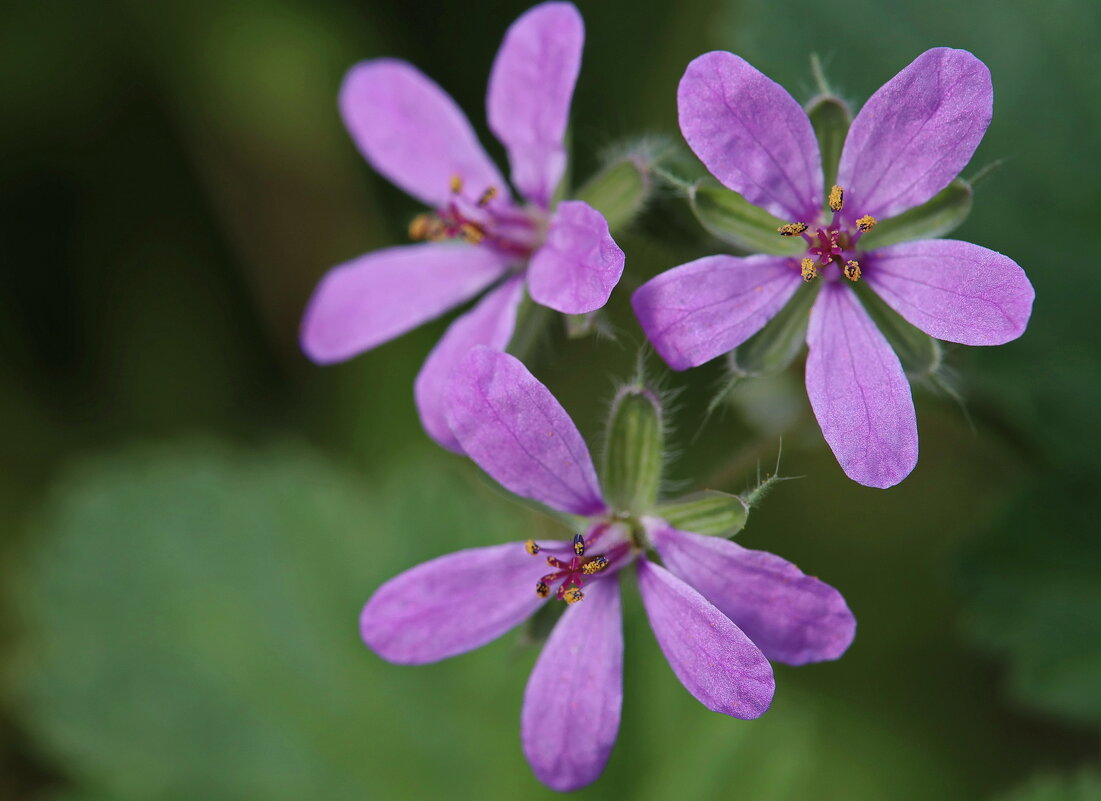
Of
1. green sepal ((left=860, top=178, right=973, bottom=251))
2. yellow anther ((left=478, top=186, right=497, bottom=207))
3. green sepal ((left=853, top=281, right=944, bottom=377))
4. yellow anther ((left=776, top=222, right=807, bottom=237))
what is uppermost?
yellow anther ((left=478, top=186, right=497, bottom=207))

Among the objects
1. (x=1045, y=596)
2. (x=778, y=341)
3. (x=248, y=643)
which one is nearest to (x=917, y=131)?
(x=778, y=341)

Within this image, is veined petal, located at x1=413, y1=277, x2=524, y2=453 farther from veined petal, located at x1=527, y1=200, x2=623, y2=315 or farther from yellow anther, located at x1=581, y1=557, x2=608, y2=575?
yellow anther, located at x1=581, y1=557, x2=608, y2=575

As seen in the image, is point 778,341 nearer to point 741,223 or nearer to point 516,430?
point 741,223

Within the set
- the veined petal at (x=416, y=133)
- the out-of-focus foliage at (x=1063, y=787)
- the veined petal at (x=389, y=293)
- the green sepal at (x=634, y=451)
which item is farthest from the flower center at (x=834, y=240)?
the out-of-focus foliage at (x=1063, y=787)

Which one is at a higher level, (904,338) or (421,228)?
(421,228)

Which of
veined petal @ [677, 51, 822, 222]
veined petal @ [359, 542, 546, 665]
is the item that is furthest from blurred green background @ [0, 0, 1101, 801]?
veined petal @ [677, 51, 822, 222]

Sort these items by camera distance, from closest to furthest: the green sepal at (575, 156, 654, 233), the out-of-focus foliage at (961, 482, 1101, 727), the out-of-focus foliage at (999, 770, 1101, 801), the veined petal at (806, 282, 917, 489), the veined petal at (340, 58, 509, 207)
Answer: the veined petal at (806, 282, 917, 489) < the green sepal at (575, 156, 654, 233) < the veined petal at (340, 58, 509, 207) < the out-of-focus foliage at (999, 770, 1101, 801) < the out-of-focus foliage at (961, 482, 1101, 727)

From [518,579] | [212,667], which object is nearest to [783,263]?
[518,579]
